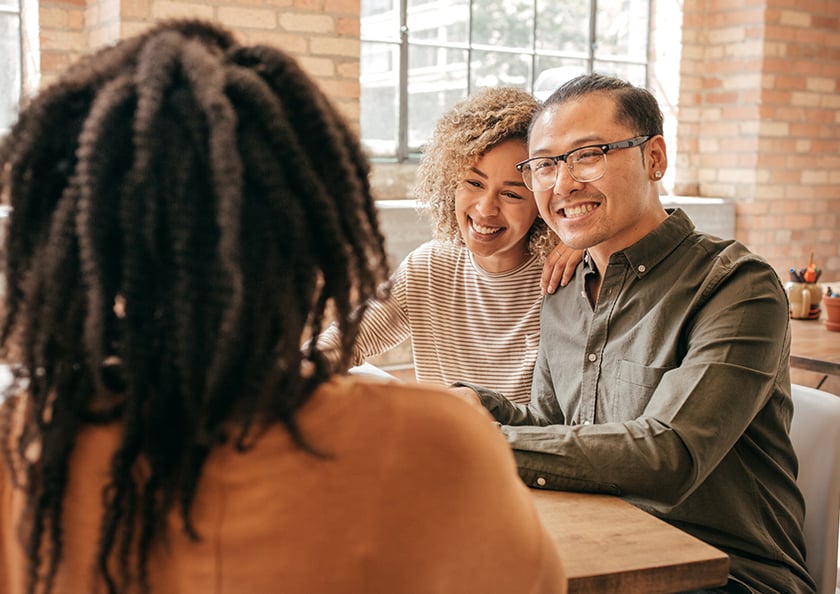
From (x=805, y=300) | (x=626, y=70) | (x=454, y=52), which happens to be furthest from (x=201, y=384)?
(x=626, y=70)

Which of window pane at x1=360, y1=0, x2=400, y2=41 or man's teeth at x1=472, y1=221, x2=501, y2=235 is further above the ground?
window pane at x1=360, y1=0, x2=400, y2=41

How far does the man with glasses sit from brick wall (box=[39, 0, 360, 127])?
1568 mm

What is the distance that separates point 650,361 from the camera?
1.60 meters

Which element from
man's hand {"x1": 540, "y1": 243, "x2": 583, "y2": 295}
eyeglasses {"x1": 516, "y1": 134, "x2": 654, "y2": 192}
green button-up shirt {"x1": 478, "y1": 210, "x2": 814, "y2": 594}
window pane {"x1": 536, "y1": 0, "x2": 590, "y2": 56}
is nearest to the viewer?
Result: green button-up shirt {"x1": 478, "y1": 210, "x2": 814, "y2": 594}

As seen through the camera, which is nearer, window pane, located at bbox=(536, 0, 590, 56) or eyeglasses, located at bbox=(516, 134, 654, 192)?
eyeglasses, located at bbox=(516, 134, 654, 192)

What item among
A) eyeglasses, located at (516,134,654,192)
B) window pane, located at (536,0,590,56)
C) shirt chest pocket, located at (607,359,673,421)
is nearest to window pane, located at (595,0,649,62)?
window pane, located at (536,0,590,56)

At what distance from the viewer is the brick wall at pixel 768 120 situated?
16.0ft

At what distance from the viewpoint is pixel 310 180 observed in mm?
744

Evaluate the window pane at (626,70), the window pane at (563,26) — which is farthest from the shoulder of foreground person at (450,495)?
the window pane at (626,70)

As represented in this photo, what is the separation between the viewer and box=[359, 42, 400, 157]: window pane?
4.20 metres

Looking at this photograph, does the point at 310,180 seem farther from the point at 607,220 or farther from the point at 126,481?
the point at 607,220

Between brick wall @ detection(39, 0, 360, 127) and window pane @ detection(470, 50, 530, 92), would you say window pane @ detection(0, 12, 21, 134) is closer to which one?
brick wall @ detection(39, 0, 360, 127)

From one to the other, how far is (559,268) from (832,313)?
1.43 m

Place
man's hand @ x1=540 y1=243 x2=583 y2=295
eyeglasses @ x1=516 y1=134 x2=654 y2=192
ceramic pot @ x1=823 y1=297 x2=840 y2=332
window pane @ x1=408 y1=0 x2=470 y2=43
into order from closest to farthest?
eyeglasses @ x1=516 y1=134 x2=654 y2=192, man's hand @ x1=540 y1=243 x2=583 y2=295, ceramic pot @ x1=823 y1=297 x2=840 y2=332, window pane @ x1=408 y1=0 x2=470 y2=43
